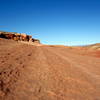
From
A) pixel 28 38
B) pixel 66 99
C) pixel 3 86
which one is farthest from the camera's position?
pixel 28 38

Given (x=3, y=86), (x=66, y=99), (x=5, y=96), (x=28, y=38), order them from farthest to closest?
1. (x=28, y=38)
2. (x=3, y=86)
3. (x=66, y=99)
4. (x=5, y=96)

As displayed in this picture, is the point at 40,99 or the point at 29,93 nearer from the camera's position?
the point at 40,99

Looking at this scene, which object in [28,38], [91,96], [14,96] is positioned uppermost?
[28,38]

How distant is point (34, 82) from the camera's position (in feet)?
19.1

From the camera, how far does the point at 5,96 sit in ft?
13.3

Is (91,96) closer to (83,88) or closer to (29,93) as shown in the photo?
(83,88)

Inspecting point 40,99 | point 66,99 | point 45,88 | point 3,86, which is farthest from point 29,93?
point 66,99

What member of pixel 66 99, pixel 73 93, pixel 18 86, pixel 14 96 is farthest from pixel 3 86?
pixel 73 93

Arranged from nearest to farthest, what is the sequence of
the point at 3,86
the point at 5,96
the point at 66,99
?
the point at 5,96 → the point at 66,99 → the point at 3,86

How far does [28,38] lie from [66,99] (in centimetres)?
9283

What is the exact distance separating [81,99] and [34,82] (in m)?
2.54

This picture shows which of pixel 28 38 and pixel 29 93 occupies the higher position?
pixel 28 38

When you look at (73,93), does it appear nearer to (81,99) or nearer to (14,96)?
(81,99)

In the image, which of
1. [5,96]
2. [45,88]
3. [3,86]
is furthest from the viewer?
[45,88]
